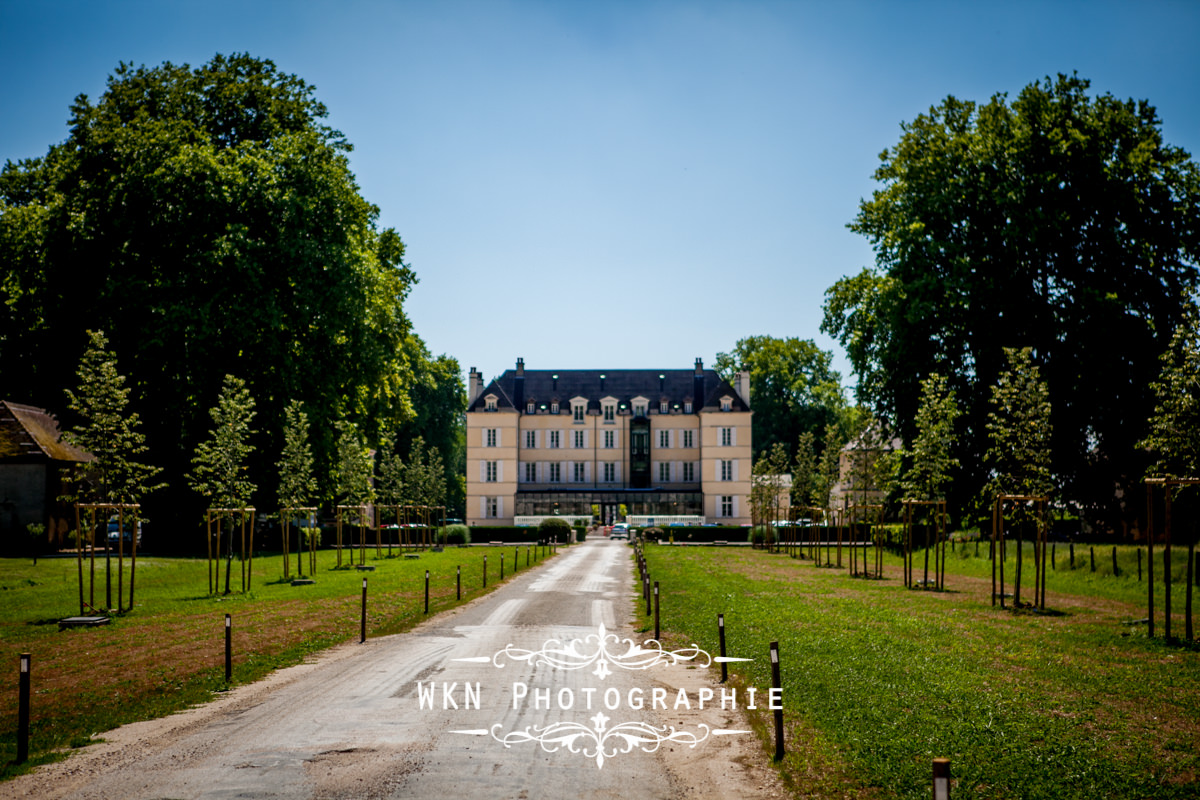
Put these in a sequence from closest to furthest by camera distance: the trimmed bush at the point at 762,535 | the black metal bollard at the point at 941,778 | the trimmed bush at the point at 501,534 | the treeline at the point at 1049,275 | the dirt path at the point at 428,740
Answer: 1. the black metal bollard at the point at 941,778
2. the dirt path at the point at 428,740
3. the treeline at the point at 1049,275
4. the trimmed bush at the point at 762,535
5. the trimmed bush at the point at 501,534

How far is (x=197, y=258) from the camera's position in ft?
117

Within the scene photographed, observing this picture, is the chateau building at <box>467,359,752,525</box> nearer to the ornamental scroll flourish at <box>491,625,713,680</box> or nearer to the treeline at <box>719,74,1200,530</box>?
the treeline at <box>719,74,1200,530</box>

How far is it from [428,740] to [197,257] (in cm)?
3062

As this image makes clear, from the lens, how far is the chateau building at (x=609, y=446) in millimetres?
81938

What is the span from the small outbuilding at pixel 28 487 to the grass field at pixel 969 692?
33486 millimetres

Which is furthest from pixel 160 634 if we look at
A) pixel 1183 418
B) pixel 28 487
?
pixel 28 487

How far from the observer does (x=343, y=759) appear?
8789 millimetres

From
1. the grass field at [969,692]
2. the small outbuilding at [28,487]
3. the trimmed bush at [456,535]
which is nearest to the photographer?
the grass field at [969,692]

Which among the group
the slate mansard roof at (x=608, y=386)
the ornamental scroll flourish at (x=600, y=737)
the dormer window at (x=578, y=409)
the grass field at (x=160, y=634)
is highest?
the slate mansard roof at (x=608, y=386)

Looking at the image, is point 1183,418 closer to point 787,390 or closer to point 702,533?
point 702,533

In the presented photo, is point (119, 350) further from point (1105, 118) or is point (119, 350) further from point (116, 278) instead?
point (1105, 118)

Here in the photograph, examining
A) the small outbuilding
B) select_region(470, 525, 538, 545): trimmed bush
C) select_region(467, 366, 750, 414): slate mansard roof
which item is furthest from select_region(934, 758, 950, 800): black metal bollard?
select_region(467, 366, 750, 414): slate mansard roof

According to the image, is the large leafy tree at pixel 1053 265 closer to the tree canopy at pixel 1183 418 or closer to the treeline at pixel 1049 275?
the treeline at pixel 1049 275

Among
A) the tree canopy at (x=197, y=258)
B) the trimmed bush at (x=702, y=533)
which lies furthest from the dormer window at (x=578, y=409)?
the tree canopy at (x=197, y=258)
